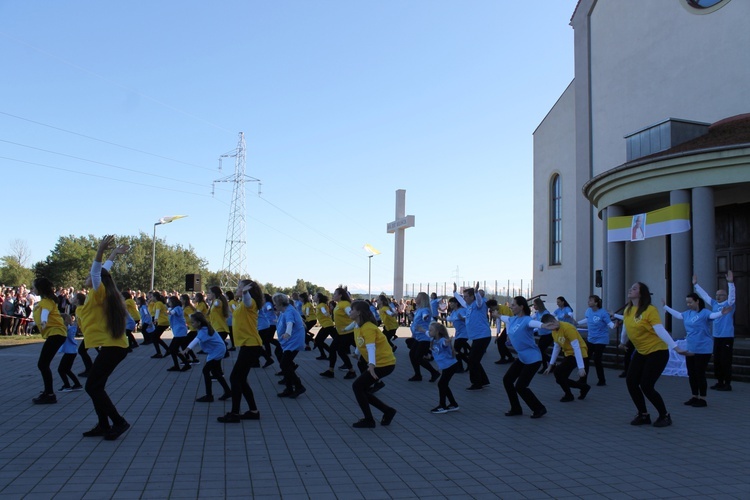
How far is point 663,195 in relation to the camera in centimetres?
1558

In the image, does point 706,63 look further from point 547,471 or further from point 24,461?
point 24,461

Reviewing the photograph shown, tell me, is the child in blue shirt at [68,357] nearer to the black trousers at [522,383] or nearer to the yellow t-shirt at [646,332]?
the black trousers at [522,383]

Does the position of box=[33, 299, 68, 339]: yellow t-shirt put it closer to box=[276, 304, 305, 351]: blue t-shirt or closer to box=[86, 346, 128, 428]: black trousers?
box=[86, 346, 128, 428]: black trousers

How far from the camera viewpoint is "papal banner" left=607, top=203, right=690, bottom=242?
558 inches

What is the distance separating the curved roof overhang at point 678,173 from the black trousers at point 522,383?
27.3 feet

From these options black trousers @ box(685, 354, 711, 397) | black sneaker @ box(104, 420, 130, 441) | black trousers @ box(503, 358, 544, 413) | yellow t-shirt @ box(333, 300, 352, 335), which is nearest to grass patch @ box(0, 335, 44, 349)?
yellow t-shirt @ box(333, 300, 352, 335)

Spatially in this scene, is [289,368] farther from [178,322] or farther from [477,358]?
[178,322]

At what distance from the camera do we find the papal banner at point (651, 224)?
1417 cm

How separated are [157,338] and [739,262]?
15.9 m

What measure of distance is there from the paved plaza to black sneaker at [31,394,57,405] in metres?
0.20

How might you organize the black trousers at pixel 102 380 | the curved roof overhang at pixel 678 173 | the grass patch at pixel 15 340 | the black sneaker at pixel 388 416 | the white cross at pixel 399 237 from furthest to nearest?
1. the white cross at pixel 399 237
2. the grass patch at pixel 15 340
3. the curved roof overhang at pixel 678 173
4. the black sneaker at pixel 388 416
5. the black trousers at pixel 102 380

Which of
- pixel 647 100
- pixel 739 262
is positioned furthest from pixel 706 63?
pixel 739 262

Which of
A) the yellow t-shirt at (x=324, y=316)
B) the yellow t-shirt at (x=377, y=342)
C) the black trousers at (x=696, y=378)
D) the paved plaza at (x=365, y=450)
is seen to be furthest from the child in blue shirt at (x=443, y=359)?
the yellow t-shirt at (x=324, y=316)

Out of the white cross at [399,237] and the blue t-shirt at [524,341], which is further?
the white cross at [399,237]
